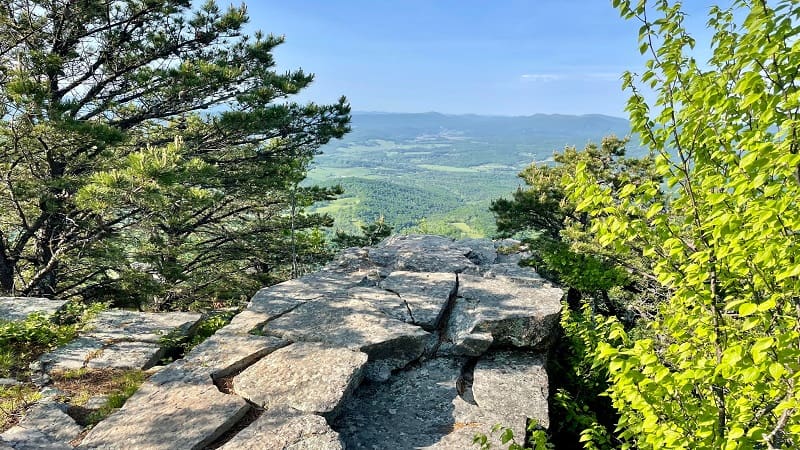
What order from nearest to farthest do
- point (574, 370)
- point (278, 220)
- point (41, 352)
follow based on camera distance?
point (41, 352)
point (574, 370)
point (278, 220)

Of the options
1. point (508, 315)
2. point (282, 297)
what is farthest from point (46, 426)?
point (508, 315)

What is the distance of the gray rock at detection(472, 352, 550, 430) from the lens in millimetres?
5793

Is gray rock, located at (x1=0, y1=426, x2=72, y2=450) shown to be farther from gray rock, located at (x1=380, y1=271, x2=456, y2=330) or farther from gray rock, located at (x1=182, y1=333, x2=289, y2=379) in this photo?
gray rock, located at (x1=380, y1=271, x2=456, y2=330)

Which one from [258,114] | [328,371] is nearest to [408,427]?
[328,371]

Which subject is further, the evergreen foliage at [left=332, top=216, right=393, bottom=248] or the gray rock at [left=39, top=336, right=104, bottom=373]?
the evergreen foliage at [left=332, top=216, right=393, bottom=248]

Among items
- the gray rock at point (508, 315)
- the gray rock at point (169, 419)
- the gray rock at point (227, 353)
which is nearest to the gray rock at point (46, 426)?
the gray rock at point (169, 419)

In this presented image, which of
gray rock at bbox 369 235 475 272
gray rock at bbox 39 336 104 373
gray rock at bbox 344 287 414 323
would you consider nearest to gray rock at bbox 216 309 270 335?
gray rock at bbox 344 287 414 323

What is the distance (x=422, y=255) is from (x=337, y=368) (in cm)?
578

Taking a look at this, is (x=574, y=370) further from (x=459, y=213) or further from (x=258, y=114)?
(x=459, y=213)

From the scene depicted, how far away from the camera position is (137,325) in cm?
773

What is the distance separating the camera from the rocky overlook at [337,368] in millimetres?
4766

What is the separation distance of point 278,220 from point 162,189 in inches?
344

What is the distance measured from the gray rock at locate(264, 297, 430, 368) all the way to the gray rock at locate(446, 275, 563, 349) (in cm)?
93

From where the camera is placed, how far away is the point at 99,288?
12.5 m
